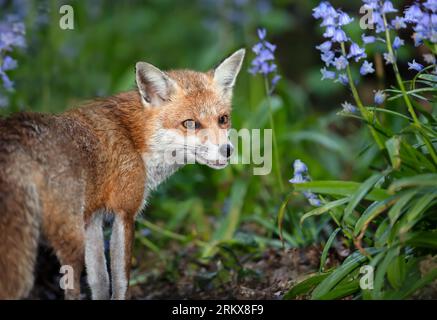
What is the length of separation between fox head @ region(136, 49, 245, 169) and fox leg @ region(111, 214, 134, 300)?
58 centimetres

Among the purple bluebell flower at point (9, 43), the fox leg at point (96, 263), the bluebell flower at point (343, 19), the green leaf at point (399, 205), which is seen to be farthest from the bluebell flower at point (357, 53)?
the purple bluebell flower at point (9, 43)

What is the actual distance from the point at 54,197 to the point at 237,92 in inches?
208

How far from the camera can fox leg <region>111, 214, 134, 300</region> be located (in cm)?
466

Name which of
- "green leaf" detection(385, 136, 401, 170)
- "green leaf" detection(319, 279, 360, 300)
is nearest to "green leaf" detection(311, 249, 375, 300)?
"green leaf" detection(319, 279, 360, 300)

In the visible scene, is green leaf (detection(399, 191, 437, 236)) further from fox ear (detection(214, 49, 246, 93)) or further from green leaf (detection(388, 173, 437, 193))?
fox ear (detection(214, 49, 246, 93))

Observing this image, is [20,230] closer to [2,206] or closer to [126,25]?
[2,206]

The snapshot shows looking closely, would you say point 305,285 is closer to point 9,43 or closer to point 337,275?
point 337,275

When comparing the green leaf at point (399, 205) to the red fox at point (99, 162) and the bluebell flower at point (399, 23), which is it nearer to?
the bluebell flower at point (399, 23)

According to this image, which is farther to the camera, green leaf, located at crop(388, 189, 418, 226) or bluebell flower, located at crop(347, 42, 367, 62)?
bluebell flower, located at crop(347, 42, 367, 62)

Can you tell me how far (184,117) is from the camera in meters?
4.93

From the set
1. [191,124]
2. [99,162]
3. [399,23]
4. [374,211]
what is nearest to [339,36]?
[399,23]

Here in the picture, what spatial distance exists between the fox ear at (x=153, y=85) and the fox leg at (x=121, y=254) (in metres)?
0.91

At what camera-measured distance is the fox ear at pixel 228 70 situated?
5.23 meters
